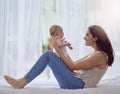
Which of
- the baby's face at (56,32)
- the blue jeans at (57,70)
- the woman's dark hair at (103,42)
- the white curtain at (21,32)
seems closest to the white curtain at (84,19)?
the white curtain at (21,32)

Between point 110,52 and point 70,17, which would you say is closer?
point 110,52

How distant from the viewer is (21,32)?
255 cm

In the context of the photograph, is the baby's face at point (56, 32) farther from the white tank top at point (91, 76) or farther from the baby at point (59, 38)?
the white tank top at point (91, 76)

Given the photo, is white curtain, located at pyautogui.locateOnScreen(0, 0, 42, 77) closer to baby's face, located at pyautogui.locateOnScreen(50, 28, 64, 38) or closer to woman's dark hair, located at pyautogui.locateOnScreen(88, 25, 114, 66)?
baby's face, located at pyautogui.locateOnScreen(50, 28, 64, 38)

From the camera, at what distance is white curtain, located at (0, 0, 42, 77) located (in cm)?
256

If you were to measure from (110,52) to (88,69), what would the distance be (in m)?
0.21

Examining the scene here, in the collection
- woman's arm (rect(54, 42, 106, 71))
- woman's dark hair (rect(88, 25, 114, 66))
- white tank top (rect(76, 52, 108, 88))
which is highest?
woman's dark hair (rect(88, 25, 114, 66))

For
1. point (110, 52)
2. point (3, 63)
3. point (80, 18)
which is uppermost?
point (80, 18)

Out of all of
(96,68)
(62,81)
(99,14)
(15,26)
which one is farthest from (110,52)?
(15,26)

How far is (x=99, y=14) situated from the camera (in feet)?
8.50

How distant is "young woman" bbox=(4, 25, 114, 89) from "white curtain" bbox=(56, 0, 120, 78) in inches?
19.8

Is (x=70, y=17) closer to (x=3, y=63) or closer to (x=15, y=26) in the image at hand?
(x=15, y=26)

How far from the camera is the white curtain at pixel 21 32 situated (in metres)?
2.56

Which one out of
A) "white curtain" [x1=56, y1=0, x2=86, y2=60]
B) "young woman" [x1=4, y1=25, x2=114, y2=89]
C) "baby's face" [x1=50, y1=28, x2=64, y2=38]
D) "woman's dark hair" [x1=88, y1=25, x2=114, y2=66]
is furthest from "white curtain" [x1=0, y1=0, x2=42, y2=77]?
"woman's dark hair" [x1=88, y1=25, x2=114, y2=66]
